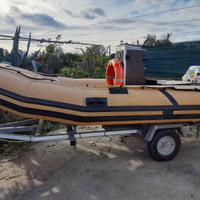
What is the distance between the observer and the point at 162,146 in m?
3.69

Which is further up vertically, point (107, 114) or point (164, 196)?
point (107, 114)

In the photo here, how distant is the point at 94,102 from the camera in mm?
3143

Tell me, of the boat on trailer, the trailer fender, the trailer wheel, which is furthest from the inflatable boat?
the trailer wheel

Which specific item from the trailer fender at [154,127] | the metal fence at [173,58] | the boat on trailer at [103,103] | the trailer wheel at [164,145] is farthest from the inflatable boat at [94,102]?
the metal fence at [173,58]

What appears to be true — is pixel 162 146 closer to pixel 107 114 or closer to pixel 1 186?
pixel 107 114

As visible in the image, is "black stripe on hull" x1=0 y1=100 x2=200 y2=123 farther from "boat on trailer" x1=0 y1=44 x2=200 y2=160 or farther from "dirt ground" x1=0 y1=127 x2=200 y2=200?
"dirt ground" x1=0 y1=127 x2=200 y2=200

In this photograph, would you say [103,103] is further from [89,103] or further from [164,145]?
[164,145]

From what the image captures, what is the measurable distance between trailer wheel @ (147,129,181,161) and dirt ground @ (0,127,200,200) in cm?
14

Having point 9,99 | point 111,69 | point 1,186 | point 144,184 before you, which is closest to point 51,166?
point 1,186

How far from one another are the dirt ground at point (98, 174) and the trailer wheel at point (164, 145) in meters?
0.14

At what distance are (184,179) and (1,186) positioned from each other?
2.90m

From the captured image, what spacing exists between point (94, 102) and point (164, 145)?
1704 mm

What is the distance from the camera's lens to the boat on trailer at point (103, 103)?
3070 mm

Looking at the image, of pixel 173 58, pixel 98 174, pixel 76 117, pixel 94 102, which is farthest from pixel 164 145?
pixel 173 58
